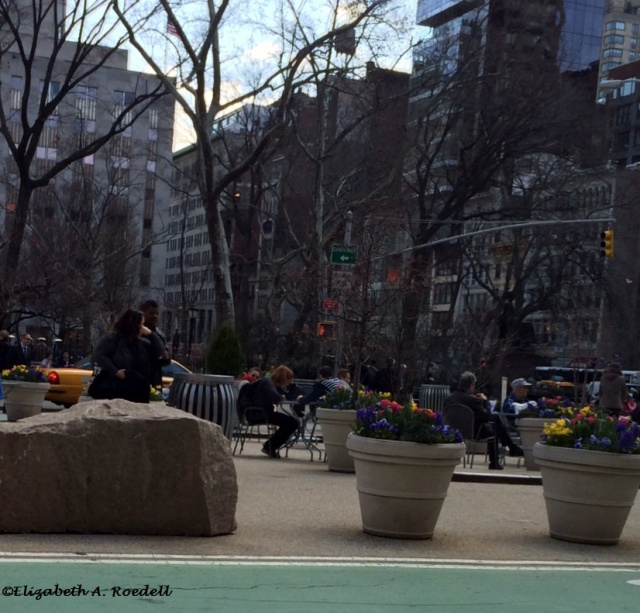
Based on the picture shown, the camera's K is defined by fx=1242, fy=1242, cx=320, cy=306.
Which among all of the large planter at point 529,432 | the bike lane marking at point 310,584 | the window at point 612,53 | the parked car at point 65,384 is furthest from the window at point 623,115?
the bike lane marking at point 310,584

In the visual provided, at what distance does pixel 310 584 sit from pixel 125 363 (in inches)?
186

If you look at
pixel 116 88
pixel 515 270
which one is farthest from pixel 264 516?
pixel 116 88

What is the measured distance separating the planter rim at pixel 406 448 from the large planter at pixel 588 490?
0.84m

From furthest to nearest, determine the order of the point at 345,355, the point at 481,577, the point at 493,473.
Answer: the point at 345,355, the point at 493,473, the point at 481,577

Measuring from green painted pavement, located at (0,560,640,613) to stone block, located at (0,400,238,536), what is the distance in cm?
107

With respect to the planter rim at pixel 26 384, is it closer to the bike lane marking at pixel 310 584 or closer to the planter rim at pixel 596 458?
the planter rim at pixel 596 458

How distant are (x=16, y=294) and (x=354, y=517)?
2790cm

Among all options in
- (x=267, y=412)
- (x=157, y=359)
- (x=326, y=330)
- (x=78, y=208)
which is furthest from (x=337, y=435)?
(x=78, y=208)

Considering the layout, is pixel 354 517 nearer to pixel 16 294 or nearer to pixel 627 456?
pixel 627 456

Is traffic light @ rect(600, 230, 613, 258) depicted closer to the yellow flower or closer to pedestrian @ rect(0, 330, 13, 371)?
pedestrian @ rect(0, 330, 13, 371)

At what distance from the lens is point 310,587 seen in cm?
740

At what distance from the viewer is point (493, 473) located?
1609cm

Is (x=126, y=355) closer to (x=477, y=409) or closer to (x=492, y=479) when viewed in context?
(x=492, y=479)

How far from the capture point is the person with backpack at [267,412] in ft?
57.3
